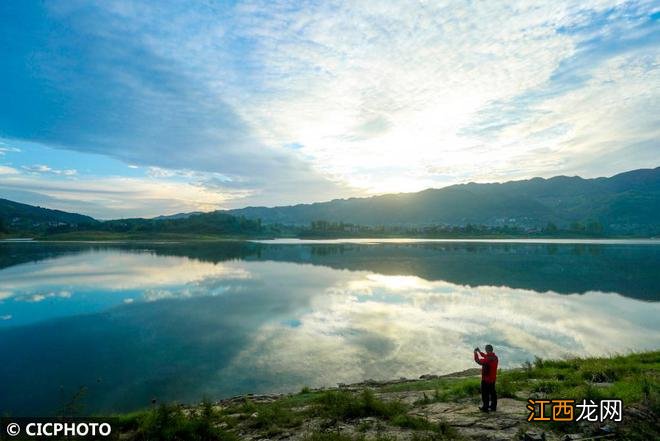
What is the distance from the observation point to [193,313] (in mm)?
31219

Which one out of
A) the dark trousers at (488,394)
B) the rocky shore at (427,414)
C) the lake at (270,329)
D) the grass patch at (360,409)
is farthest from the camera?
the lake at (270,329)

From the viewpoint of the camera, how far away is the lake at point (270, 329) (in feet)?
58.5

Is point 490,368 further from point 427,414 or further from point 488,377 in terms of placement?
point 427,414

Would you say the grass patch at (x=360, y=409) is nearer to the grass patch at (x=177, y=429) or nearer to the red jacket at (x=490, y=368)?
the red jacket at (x=490, y=368)

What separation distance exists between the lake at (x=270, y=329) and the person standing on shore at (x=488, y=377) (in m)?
8.15

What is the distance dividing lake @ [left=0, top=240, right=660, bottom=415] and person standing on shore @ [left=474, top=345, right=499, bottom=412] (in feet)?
26.7

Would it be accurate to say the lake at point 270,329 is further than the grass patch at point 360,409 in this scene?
Yes

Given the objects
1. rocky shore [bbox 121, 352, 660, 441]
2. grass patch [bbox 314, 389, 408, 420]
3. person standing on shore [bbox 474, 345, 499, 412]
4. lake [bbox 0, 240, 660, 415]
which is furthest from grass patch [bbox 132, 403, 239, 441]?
person standing on shore [bbox 474, 345, 499, 412]

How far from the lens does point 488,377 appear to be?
1086 cm

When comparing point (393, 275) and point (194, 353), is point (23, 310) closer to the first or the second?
point (194, 353)

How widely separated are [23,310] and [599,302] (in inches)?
2065

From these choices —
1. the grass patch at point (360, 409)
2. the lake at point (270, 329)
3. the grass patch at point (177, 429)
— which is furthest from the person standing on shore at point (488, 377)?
the lake at point (270, 329)

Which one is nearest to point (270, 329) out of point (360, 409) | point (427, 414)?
point (360, 409)

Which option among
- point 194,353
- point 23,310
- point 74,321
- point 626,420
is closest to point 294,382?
point 194,353
